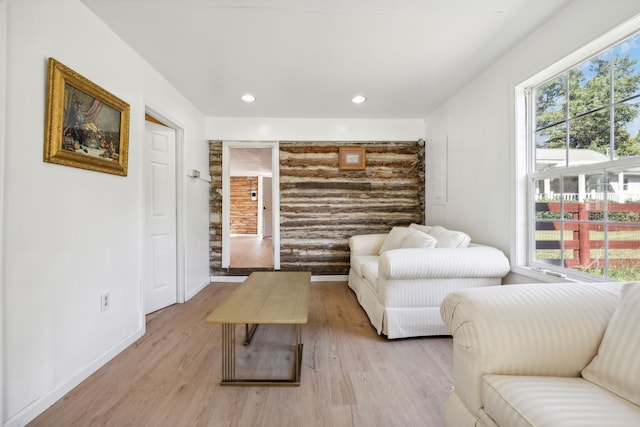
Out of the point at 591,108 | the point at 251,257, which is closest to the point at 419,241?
the point at 591,108

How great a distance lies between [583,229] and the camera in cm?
191

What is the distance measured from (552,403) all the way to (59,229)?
2362mm

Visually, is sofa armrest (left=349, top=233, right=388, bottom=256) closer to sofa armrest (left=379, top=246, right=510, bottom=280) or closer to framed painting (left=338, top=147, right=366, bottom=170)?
framed painting (left=338, top=147, right=366, bottom=170)

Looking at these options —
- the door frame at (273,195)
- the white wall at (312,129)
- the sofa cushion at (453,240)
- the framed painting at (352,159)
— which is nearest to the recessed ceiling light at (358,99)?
the white wall at (312,129)

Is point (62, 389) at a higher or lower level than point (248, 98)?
lower

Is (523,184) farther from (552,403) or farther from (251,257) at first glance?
(251,257)

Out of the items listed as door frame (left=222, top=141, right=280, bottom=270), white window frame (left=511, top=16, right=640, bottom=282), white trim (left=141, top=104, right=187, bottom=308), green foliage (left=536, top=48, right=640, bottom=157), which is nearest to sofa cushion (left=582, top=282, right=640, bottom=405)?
green foliage (left=536, top=48, right=640, bottom=157)

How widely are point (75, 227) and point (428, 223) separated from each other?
3833mm

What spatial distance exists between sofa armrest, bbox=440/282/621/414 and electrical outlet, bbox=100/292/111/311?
2216mm

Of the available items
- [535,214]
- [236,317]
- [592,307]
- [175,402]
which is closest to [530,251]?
[535,214]

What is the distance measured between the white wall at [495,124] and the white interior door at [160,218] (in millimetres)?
3241

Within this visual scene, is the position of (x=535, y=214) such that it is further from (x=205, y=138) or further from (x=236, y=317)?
(x=205, y=138)

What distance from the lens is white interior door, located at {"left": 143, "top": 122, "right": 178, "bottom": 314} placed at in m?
2.96

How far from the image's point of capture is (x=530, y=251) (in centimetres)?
231
